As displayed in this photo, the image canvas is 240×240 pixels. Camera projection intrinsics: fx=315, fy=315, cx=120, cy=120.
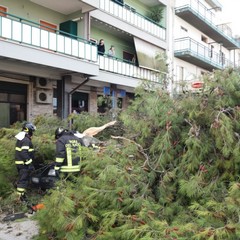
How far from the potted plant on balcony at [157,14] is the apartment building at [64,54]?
1992mm

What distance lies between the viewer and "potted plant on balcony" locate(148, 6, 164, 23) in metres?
21.2

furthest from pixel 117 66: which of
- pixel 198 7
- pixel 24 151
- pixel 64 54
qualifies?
pixel 198 7

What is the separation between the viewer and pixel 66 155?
19.8ft

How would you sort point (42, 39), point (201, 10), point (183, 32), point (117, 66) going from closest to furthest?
point (42, 39) < point (117, 66) < point (183, 32) < point (201, 10)

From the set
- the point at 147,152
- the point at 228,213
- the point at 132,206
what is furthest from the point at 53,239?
the point at 228,213

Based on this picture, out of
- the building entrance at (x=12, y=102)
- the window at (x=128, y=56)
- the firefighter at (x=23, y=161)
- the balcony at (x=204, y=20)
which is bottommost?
the firefighter at (x=23, y=161)

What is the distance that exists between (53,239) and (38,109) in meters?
10.5

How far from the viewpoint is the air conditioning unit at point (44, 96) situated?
14.0 m

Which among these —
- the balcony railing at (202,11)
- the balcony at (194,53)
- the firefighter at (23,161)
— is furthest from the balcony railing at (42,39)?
the balcony railing at (202,11)

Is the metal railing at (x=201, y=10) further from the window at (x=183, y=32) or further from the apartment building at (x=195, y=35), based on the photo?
the window at (x=183, y=32)

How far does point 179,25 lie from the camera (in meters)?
22.9

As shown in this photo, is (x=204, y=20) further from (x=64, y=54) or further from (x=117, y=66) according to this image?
(x=64, y=54)

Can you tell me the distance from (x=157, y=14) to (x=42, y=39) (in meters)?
11.9

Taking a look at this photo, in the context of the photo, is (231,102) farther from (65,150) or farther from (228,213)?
(65,150)
